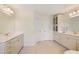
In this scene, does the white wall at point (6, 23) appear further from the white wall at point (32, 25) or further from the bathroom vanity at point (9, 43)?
the bathroom vanity at point (9, 43)

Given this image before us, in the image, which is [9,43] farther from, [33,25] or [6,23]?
[33,25]

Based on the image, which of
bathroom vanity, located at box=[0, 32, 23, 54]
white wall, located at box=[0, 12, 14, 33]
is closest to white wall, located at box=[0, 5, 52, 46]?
white wall, located at box=[0, 12, 14, 33]

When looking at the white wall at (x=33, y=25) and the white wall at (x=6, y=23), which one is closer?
the white wall at (x=6, y=23)

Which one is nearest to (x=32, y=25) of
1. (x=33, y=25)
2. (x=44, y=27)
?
(x=33, y=25)

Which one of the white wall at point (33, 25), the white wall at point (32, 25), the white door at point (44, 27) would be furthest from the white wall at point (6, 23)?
the white door at point (44, 27)

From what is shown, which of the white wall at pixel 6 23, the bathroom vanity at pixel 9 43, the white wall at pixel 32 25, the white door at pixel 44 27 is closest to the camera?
the bathroom vanity at pixel 9 43

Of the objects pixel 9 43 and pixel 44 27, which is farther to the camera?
pixel 44 27

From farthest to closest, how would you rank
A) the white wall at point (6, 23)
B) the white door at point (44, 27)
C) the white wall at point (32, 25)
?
the white door at point (44, 27) < the white wall at point (32, 25) < the white wall at point (6, 23)

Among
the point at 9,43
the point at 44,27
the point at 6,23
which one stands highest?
the point at 6,23

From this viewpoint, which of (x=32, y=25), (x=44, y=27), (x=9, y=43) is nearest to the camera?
(x=9, y=43)

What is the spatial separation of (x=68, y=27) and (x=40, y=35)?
774 millimetres

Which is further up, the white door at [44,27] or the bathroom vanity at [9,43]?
the white door at [44,27]

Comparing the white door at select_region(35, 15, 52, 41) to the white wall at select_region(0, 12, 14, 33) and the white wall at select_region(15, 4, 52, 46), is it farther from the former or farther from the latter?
the white wall at select_region(0, 12, 14, 33)

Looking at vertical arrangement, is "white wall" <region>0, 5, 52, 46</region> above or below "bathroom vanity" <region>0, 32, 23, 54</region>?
above
